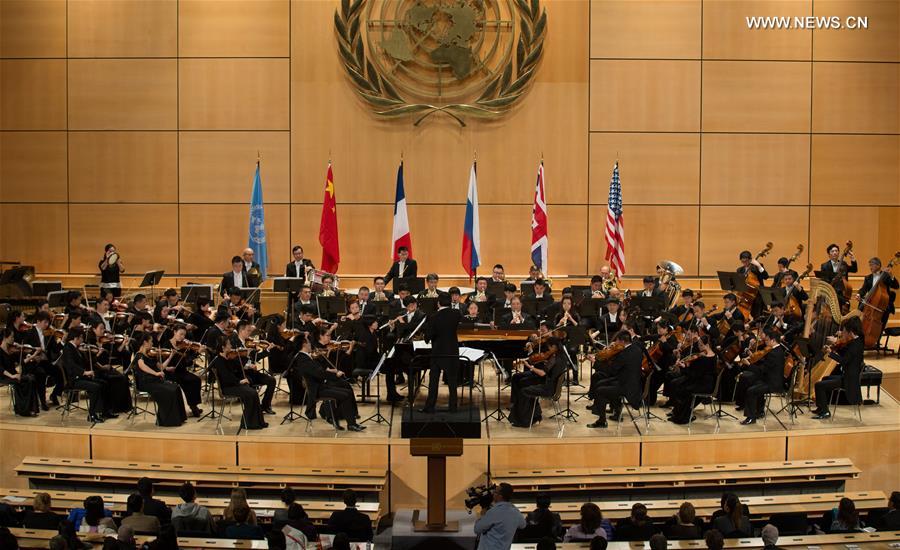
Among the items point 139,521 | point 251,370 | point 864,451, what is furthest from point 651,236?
point 139,521

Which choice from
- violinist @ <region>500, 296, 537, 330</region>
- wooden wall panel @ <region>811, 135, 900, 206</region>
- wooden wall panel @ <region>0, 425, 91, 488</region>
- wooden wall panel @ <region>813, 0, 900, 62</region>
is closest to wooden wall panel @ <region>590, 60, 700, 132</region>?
wooden wall panel @ <region>813, 0, 900, 62</region>

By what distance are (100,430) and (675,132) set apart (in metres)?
12.9

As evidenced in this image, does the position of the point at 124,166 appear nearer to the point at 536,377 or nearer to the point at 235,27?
the point at 235,27

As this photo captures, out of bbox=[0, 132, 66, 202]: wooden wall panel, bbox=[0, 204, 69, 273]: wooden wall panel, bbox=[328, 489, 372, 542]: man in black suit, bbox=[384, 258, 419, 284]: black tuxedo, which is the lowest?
bbox=[328, 489, 372, 542]: man in black suit

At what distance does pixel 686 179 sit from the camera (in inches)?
845

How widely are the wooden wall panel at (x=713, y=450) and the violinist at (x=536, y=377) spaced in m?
1.54

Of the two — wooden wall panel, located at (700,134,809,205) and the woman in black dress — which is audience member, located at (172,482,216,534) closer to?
the woman in black dress

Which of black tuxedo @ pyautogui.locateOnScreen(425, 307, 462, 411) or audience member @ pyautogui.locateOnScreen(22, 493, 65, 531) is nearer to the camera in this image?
audience member @ pyautogui.locateOnScreen(22, 493, 65, 531)

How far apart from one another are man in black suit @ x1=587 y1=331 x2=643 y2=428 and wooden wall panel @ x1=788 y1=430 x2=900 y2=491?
2.17 m

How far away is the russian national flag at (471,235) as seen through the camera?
20.0 meters

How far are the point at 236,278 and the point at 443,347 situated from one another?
23.2ft

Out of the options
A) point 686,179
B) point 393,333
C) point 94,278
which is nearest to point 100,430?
point 393,333

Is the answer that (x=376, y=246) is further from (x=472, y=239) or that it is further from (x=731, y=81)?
(x=731, y=81)

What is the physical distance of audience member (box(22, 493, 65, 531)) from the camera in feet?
34.4
